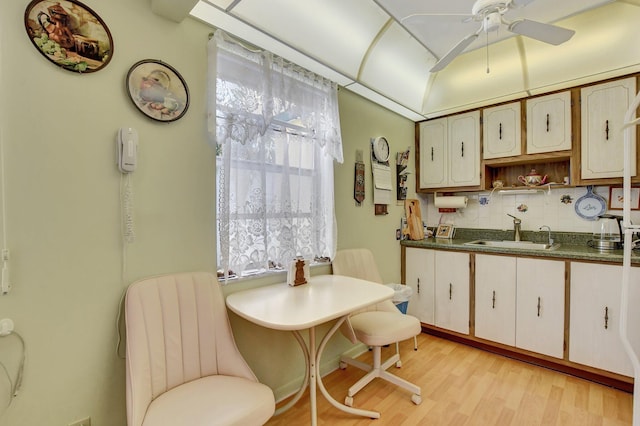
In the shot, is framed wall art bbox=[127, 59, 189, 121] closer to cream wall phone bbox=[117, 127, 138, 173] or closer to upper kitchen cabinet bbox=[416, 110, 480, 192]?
cream wall phone bbox=[117, 127, 138, 173]

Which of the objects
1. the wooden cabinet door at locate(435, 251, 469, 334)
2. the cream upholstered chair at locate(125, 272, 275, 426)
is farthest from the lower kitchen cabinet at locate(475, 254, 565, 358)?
the cream upholstered chair at locate(125, 272, 275, 426)

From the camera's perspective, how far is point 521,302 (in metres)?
2.48

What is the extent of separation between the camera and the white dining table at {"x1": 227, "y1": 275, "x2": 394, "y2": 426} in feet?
4.41

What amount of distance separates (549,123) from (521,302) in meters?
1.57

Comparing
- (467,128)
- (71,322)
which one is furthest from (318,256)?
(467,128)

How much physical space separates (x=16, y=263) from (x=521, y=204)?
3.75 metres

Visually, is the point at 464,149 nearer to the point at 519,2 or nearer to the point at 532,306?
the point at 532,306

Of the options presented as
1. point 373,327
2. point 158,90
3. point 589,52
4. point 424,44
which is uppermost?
point 424,44

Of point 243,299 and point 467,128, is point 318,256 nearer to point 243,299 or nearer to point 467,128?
point 243,299

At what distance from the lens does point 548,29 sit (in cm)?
147

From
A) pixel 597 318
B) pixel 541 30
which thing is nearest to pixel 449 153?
pixel 541 30

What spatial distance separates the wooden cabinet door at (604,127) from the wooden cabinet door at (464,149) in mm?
809

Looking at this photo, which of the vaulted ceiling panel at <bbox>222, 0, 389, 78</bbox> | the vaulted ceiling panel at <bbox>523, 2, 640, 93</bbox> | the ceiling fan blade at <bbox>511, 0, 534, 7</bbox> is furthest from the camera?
the vaulted ceiling panel at <bbox>523, 2, 640, 93</bbox>

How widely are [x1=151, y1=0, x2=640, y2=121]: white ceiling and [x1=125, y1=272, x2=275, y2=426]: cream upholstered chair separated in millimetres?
1388
